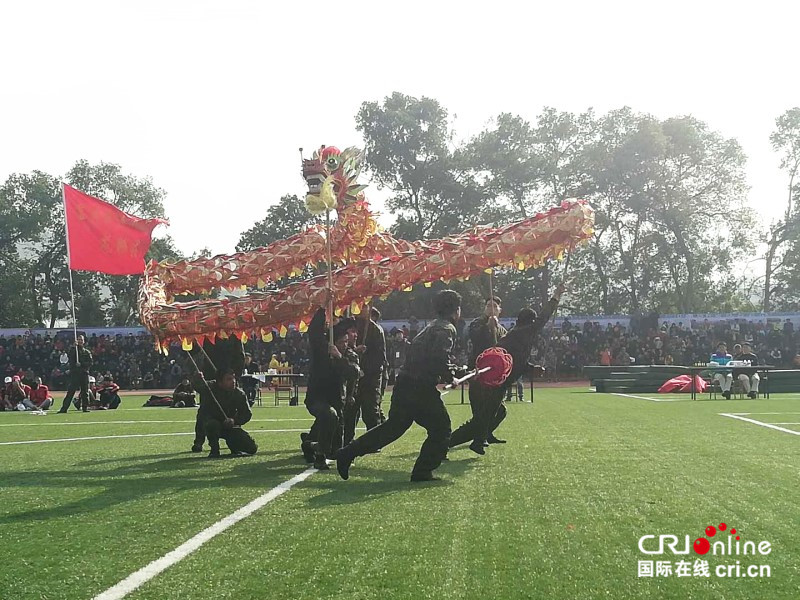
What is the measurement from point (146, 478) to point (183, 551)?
3.99 m

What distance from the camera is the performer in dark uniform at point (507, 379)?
10211 mm

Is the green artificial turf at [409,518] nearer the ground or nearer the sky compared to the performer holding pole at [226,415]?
nearer the ground

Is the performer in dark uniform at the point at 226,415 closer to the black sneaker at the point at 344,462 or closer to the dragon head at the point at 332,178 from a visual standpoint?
the dragon head at the point at 332,178

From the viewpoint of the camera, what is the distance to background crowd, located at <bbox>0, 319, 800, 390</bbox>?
115 feet

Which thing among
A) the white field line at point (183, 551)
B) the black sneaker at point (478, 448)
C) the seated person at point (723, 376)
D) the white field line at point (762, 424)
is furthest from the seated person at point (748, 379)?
the white field line at point (183, 551)

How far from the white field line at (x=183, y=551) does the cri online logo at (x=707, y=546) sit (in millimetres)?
2879

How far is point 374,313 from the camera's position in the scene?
11.9m

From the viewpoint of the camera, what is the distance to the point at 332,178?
10734 millimetres

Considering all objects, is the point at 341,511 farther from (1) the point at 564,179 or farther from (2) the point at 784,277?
(2) the point at 784,277

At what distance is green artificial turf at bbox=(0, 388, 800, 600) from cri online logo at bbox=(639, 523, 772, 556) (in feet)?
0.33

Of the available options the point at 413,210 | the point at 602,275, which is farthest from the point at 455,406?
the point at 602,275

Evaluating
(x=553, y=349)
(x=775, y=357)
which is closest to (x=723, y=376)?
(x=775, y=357)

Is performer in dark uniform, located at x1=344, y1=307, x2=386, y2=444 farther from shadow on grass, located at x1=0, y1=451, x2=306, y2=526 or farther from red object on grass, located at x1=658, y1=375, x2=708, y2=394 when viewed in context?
red object on grass, located at x1=658, y1=375, x2=708, y2=394

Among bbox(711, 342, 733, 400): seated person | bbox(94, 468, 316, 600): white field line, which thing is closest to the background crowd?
bbox(711, 342, 733, 400): seated person
